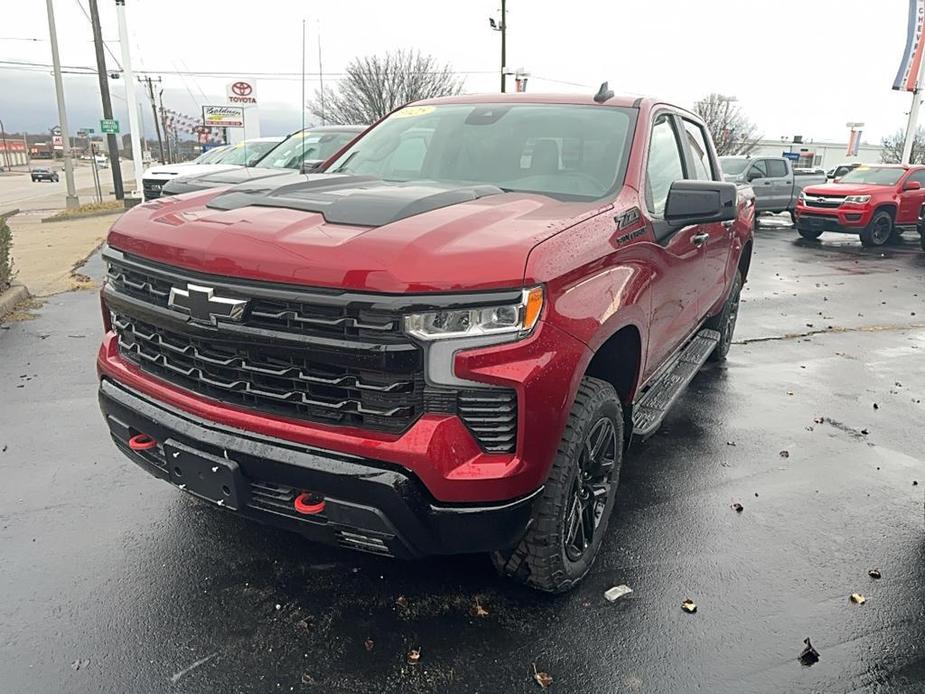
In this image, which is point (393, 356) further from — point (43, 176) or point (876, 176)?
point (43, 176)

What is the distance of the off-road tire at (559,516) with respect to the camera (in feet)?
8.24

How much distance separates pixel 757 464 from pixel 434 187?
261 cm

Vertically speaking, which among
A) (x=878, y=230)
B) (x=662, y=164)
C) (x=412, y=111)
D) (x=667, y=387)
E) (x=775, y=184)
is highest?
(x=412, y=111)

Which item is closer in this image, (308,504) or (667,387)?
(308,504)

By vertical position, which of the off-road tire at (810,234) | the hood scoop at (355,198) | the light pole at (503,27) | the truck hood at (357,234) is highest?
the light pole at (503,27)

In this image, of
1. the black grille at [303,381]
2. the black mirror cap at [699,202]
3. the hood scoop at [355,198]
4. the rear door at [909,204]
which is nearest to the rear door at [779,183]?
the rear door at [909,204]

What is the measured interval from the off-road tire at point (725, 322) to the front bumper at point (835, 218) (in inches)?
431

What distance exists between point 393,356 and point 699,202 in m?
1.74

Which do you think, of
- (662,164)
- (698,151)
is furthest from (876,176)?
(662,164)

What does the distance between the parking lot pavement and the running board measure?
462 mm

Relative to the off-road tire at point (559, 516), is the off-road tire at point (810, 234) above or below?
below

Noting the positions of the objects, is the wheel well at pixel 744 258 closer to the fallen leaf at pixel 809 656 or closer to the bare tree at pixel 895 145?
the fallen leaf at pixel 809 656


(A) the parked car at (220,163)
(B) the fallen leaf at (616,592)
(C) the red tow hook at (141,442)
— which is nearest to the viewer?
(C) the red tow hook at (141,442)

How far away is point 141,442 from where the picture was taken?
8.84 feet
